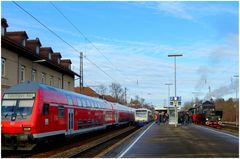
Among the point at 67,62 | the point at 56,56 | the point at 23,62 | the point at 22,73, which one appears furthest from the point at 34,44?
the point at 67,62

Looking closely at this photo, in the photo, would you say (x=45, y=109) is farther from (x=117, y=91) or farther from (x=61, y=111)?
(x=117, y=91)

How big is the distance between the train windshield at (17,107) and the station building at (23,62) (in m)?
14.3

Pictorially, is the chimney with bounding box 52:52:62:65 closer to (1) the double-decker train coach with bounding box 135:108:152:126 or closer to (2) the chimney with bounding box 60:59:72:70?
(2) the chimney with bounding box 60:59:72:70

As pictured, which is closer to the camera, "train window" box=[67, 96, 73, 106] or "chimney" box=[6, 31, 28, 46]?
"train window" box=[67, 96, 73, 106]

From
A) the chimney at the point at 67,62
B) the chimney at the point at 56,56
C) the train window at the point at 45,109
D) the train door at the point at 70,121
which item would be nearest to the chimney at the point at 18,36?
the chimney at the point at 56,56

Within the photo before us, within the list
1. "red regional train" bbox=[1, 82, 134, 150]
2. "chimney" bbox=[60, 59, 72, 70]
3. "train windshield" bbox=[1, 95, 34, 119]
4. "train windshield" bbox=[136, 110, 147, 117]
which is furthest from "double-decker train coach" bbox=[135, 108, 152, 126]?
"train windshield" bbox=[1, 95, 34, 119]

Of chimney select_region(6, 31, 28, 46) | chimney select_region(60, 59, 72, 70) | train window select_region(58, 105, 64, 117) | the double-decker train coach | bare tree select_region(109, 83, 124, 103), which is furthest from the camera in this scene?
bare tree select_region(109, 83, 124, 103)

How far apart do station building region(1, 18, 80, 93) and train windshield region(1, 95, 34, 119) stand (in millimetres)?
14330

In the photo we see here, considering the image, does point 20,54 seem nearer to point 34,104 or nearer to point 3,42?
point 3,42

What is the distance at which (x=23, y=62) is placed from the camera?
38.2m

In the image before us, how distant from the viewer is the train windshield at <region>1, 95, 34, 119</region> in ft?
59.4

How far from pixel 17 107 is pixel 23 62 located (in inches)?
806

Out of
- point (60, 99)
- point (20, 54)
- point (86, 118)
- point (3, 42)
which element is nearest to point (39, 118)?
point (60, 99)

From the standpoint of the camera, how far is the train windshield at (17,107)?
713 inches
